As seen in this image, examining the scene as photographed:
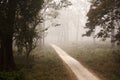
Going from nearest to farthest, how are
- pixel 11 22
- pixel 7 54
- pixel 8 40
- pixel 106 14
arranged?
pixel 11 22
pixel 8 40
pixel 7 54
pixel 106 14

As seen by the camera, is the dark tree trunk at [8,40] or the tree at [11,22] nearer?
the tree at [11,22]

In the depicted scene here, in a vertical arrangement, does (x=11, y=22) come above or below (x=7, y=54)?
above

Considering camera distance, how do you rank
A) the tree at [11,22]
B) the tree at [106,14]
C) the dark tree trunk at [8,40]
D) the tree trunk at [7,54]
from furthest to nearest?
the tree at [106,14], the tree trunk at [7,54], the dark tree trunk at [8,40], the tree at [11,22]

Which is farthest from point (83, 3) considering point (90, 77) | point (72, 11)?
point (90, 77)

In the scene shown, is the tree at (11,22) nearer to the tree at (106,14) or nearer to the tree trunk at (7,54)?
the tree trunk at (7,54)

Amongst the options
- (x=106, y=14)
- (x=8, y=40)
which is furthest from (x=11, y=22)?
(x=106, y=14)

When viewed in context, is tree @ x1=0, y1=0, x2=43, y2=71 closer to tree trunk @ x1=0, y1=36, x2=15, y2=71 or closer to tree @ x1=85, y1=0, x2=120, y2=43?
tree trunk @ x1=0, y1=36, x2=15, y2=71

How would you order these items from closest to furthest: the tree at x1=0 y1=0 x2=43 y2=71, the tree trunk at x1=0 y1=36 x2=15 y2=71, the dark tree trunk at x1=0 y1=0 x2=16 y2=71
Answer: the tree at x1=0 y1=0 x2=43 y2=71, the dark tree trunk at x1=0 y1=0 x2=16 y2=71, the tree trunk at x1=0 y1=36 x2=15 y2=71

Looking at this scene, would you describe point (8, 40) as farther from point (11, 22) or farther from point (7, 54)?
point (11, 22)

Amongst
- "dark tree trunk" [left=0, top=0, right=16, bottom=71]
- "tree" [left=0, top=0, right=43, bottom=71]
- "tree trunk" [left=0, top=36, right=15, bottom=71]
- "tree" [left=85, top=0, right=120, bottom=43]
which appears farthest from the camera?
"tree" [left=85, top=0, right=120, bottom=43]

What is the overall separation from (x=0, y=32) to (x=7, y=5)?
2851 mm

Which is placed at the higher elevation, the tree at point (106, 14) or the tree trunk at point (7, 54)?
the tree at point (106, 14)

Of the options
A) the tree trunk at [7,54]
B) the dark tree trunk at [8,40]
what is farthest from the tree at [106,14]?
the tree trunk at [7,54]

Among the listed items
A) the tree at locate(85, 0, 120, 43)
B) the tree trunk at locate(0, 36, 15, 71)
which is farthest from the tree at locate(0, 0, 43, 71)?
the tree at locate(85, 0, 120, 43)
